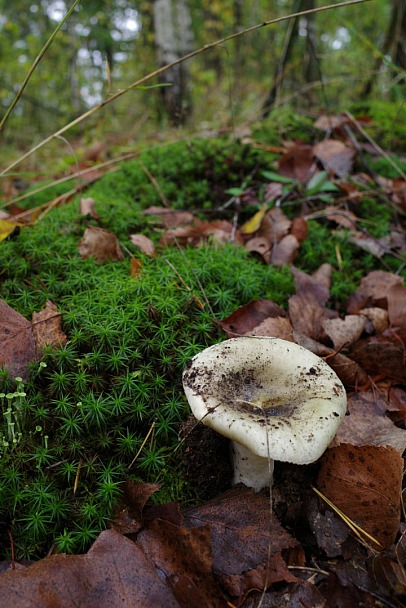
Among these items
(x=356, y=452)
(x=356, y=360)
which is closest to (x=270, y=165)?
(x=356, y=360)

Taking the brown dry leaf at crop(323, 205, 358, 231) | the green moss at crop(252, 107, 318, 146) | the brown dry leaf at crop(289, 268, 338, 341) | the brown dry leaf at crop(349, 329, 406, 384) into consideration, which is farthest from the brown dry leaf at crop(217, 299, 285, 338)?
the green moss at crop(252, 107, 318, 146)

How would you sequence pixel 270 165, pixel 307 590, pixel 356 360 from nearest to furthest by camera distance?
pixel 307 590 < pixel 356 360 < pixel 270 165

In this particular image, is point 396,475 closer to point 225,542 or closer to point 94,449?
point 225,542

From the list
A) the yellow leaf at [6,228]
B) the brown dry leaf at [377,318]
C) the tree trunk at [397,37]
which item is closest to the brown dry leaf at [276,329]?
the brown dry leaf at [377,318]

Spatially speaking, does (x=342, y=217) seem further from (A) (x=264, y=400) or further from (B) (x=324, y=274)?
(A) (x=264, y=400)

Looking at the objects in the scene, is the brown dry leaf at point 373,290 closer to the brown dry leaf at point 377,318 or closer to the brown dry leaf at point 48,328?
the brown dry leaf at point 377,318

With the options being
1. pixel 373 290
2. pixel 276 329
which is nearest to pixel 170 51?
pixel 373 290
